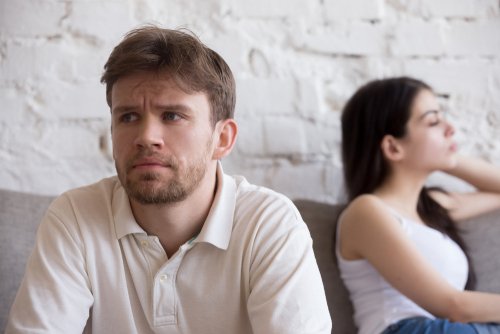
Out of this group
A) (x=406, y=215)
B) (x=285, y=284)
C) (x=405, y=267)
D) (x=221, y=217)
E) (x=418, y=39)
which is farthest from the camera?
(x=418, y=39)

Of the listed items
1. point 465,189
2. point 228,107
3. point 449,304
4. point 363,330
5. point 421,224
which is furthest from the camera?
point 465,189

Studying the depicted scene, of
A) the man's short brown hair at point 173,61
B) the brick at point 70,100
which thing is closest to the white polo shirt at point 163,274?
the man's short brown hair at point 173,61

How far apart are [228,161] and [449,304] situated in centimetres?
72

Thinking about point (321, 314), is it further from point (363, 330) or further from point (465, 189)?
point (465, 189)

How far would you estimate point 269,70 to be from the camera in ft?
6.11

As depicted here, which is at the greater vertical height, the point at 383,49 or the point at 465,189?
the point at 383,49

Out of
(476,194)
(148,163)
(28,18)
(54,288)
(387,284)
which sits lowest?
(387,284)

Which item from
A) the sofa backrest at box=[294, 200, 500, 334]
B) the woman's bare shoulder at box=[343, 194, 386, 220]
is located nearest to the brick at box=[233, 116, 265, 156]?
the sofa backrest at box=[294, 200, 500, 334]

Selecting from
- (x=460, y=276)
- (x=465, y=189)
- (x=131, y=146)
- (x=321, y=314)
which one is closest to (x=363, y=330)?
(x=460, y=276)

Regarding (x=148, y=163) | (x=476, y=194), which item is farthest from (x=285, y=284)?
(x=476, y=194)

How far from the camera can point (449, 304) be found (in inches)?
58.6

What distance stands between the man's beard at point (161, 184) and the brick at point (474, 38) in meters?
1.11

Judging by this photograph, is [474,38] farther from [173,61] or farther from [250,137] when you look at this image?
[173,61]

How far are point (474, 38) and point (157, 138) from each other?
1.23 m
